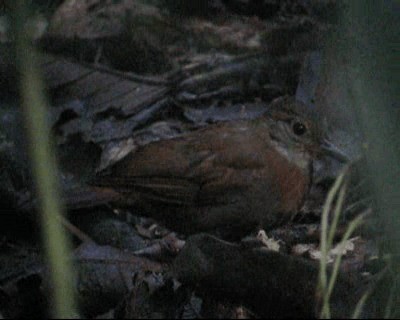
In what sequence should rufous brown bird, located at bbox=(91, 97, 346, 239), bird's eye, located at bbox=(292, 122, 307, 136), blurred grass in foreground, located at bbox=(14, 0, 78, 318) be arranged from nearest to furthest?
blurred grass in foreground, located at bbox=(14, 0, 78, 318), rufous brown bird, located at bbox=(91, 97, 346, 239), bird's eye, located at bbox=(292, 122, 307, 136)

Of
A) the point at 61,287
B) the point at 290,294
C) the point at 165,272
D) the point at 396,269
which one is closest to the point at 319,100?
the point at 165,272

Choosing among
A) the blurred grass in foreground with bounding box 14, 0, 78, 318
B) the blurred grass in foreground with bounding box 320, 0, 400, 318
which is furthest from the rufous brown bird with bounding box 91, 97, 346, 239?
the blurred grass in foreground with bounding box 14, 0, 78, 318

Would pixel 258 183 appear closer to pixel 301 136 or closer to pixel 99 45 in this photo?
pixel 301 136

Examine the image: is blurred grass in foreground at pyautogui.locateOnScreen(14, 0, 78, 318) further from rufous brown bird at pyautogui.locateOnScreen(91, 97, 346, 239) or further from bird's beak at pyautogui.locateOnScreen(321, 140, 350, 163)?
bird's beak at pyautogui.locateOnScreen(321, 140, 350, 163)

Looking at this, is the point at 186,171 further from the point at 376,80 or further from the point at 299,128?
the point at 376,80

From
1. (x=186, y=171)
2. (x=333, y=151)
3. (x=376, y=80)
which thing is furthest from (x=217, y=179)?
(x=376, y=80)

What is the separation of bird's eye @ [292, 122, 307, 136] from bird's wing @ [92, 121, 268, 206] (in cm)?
20

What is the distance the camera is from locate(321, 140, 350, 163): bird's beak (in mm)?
4375

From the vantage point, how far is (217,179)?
4.21 meters

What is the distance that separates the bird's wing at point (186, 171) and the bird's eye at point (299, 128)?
0.66 ft

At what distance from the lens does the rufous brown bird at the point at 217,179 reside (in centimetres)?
414

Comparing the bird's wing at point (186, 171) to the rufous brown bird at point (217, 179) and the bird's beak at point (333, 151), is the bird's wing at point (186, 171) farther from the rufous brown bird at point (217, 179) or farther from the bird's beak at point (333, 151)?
the bird's beak at point (333, 151)

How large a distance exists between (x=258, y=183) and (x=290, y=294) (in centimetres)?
130

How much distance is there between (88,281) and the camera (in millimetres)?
3330
